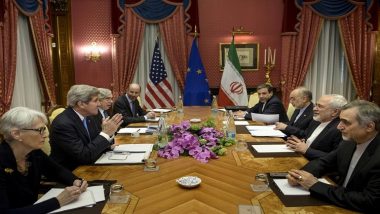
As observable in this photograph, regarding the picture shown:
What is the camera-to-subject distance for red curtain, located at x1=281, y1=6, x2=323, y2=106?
6027mm

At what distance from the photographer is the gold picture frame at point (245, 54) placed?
6285 mm

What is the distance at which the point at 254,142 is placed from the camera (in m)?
2.80

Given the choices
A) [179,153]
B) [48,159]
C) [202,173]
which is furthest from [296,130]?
[48,159]

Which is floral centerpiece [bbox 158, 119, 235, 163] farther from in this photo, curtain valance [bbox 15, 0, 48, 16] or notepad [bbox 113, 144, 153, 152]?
curtain valance [bbox 15, 0, 48, 16]

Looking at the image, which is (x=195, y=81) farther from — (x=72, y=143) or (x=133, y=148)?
(x=72, y=143)

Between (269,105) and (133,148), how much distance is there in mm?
2246

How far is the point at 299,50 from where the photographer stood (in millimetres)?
6059

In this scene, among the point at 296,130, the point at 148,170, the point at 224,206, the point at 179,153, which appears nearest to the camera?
the point at 224,206

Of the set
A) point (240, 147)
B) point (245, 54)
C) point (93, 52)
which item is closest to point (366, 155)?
point (240, 147)

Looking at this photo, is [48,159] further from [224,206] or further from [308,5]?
[308,5]

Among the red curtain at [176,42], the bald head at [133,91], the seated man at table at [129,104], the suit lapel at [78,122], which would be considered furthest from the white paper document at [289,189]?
the red curtain at [176,42]

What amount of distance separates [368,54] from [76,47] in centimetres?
543

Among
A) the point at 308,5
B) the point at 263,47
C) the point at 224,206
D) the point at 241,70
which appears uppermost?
the point at 308,5

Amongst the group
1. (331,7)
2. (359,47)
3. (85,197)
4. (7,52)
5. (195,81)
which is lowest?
(85,197)
